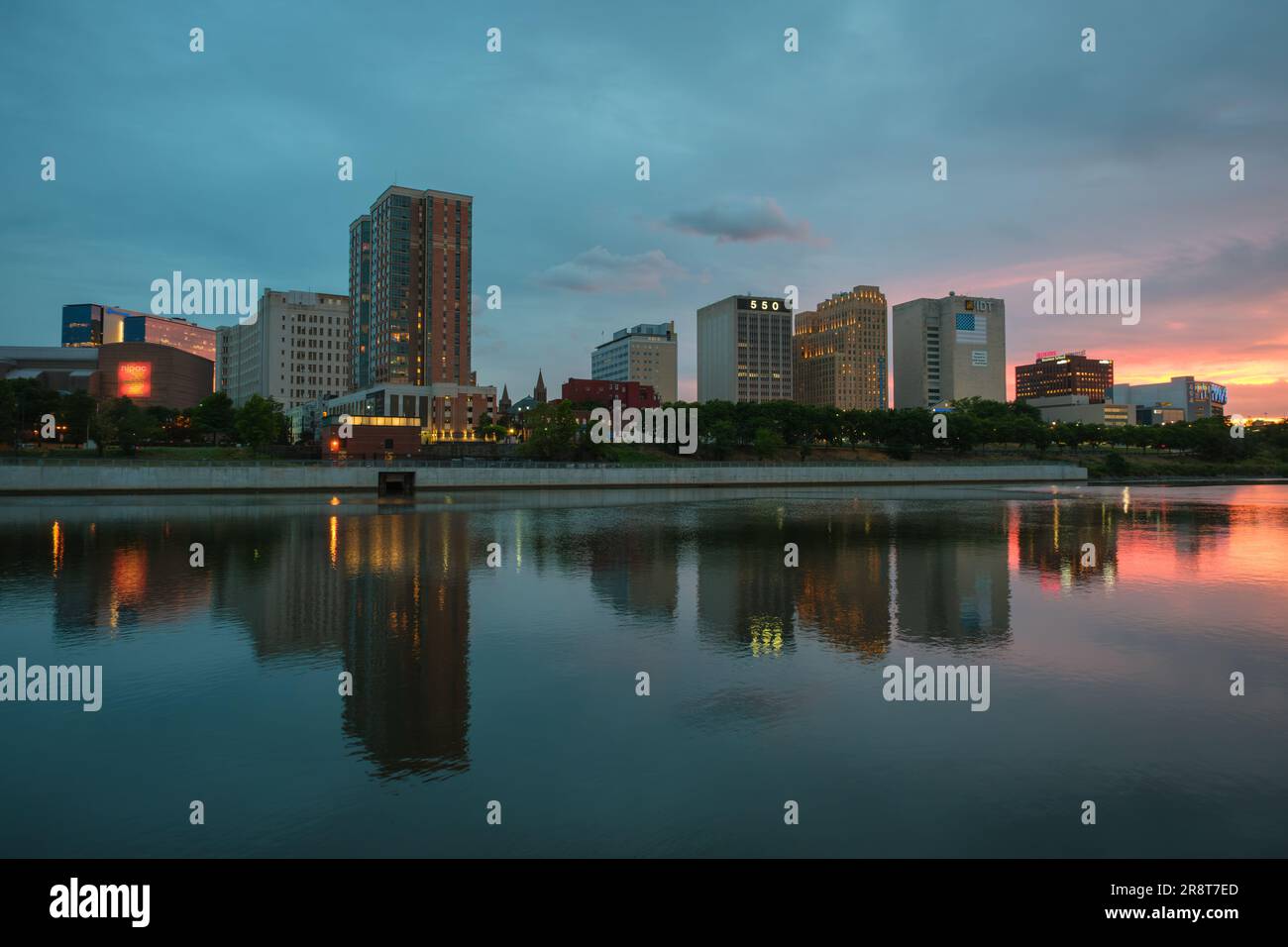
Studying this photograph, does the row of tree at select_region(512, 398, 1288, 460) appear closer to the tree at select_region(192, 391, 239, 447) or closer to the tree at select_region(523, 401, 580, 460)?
the tree at select_region(523, 401, 580, 460)

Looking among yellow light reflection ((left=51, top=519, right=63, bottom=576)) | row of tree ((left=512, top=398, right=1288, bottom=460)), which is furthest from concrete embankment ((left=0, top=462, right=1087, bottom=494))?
yellow light reflection ((left=51, top=519, right=63, bottom=576))

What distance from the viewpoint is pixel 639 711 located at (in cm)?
1313

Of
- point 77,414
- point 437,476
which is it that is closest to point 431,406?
point 77,414

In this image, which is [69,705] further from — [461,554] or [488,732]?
[461,554]

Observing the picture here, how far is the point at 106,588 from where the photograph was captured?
985 inches

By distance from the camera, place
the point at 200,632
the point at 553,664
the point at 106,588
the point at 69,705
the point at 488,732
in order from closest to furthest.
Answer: the point at 488,732, the point at 69,705, the point at 553,664, the point at 200,632, the point at 106,588

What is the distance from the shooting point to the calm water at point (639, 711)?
357 inches

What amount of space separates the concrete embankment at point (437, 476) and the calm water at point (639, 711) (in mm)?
53559

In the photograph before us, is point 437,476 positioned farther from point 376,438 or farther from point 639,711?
point 639,711

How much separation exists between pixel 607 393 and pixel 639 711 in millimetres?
181896

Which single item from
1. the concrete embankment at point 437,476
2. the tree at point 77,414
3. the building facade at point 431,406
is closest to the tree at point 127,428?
the tree at point 77,414

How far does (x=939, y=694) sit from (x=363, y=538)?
33.1 meters

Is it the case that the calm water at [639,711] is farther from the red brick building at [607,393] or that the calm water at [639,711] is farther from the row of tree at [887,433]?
the red brick building at [607,393]
